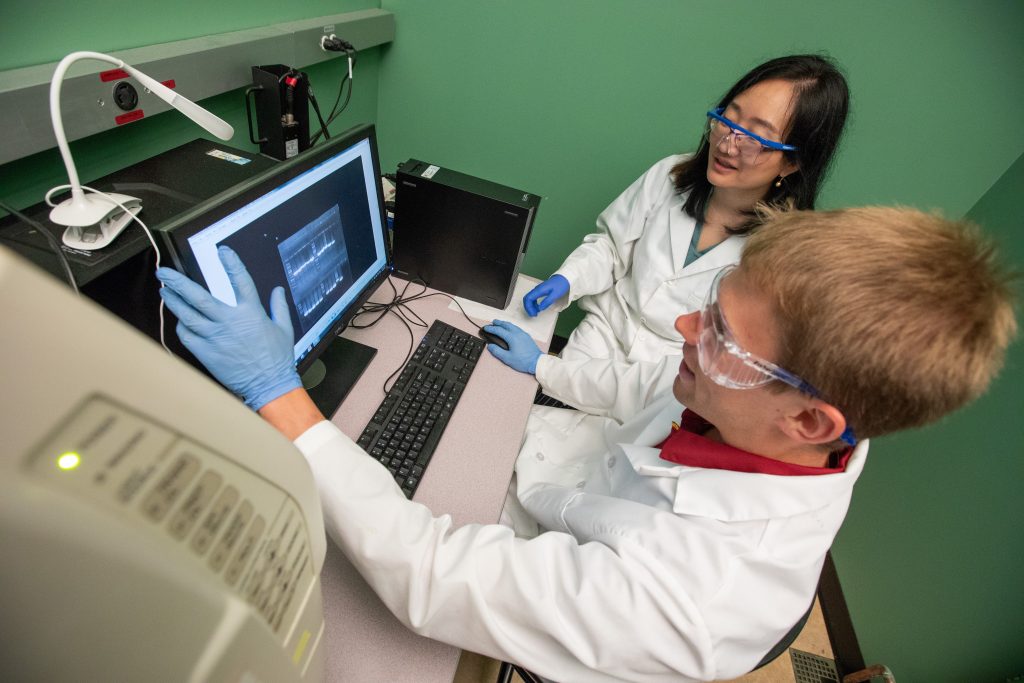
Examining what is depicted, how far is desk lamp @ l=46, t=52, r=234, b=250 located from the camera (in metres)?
0.66

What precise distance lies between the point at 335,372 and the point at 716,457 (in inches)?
30.3

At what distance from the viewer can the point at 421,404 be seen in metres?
1.00

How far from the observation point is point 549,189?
2152 millimetres

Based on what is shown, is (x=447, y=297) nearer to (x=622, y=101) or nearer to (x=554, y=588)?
(x=554, y=588)

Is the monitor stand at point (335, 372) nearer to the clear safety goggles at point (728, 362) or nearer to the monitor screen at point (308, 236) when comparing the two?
the monitor screen at point (308, 236)

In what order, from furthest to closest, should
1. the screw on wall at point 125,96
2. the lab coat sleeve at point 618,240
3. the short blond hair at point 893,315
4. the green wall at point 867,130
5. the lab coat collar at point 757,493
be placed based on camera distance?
1. the lab coat sleeve at point 618,240
2. the green wall at point 867,130
3. the screw on wall at point 125,96
4. the lab coat collar at point 757,493
5. the short blond hair at point 893,315

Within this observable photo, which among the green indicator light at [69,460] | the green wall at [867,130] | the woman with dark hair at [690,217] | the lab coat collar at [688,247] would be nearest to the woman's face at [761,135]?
the woman with dark hair at [690,217]

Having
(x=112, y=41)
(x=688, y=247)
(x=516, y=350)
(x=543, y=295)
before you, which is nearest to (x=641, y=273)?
(x=688, y=247)

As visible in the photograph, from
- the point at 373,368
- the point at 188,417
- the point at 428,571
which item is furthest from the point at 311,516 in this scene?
the point at 373,368

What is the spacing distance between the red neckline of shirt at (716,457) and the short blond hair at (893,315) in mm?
128

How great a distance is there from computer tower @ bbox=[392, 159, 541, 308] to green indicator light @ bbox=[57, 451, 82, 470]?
109 centimetres

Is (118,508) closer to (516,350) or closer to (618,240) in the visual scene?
(516,350)

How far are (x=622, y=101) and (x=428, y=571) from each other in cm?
181

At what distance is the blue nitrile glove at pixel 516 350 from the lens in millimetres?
1194
